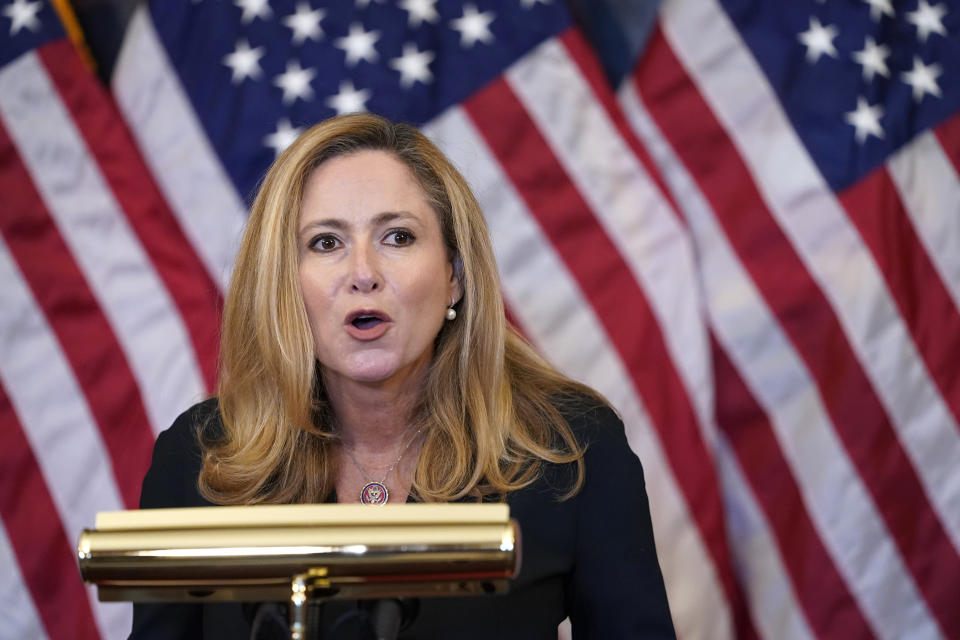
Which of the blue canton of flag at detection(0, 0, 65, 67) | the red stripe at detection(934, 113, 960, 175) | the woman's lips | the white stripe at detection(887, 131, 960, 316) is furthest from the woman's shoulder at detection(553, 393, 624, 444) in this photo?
the blue canton of flag at detection(0, 0, 65, 67)

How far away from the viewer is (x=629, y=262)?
233 centimetres

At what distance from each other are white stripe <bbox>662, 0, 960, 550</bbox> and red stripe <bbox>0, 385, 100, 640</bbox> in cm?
163

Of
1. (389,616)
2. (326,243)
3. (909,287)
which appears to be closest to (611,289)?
(909,287)

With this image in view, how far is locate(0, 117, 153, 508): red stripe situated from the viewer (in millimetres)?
2242

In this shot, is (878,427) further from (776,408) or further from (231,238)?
(231,238)

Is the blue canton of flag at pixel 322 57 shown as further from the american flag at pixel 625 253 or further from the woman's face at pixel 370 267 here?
the woman's face at pixel 370 267

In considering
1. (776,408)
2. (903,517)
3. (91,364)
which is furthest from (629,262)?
(91,364)

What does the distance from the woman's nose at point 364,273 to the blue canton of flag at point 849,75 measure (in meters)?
1.19

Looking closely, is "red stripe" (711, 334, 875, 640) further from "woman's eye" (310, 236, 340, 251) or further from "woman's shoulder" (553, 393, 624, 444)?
"woman's eye" (310, 236, 340, 251)

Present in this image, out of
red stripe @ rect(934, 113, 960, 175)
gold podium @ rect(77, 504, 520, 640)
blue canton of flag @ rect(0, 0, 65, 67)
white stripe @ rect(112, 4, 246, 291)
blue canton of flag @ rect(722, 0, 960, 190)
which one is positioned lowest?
gold podium @ rect(77, 504, 520, 640)

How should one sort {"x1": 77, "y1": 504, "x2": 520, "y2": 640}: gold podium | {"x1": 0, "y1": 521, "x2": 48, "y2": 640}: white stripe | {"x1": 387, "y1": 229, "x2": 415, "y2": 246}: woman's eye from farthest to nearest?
{"x1": 0, "y1": 521, "x2": 48, "y2": 640}: white stripe < {"x1": 387, "y1": 229, "x2": 415, "y2": 246}: woman's eye < {"x1": 77, "y1": 504, "x2": 520, "y2": 640}: gold podium

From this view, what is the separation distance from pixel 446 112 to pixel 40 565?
4.13 feet

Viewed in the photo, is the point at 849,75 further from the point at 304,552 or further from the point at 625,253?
the point at 304,552

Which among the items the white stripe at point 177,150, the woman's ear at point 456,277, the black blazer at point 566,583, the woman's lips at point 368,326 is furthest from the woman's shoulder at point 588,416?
the white stripe at point 177,150
